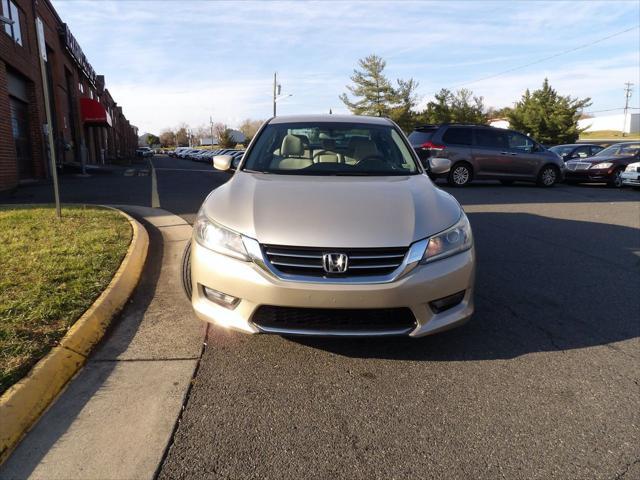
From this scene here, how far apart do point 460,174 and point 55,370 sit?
12.6 metres

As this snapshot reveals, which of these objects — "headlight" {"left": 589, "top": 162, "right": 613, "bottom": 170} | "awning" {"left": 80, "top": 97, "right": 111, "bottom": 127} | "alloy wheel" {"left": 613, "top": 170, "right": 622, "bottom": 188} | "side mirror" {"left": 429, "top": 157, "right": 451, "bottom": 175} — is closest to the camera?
"side mirror" {"left": 429, "top": 157, "right": 451, "bottom": 175}

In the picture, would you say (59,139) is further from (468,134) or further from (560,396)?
(560,396)

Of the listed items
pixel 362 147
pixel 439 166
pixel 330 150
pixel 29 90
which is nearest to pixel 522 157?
pixel 439 166

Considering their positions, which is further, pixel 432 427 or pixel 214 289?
pixel 214 289

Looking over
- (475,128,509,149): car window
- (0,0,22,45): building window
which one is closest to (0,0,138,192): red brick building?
(0,0,22,45): building window

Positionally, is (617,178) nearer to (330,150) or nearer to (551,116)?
(330,150)

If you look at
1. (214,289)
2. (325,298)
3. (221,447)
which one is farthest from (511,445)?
(214,289)

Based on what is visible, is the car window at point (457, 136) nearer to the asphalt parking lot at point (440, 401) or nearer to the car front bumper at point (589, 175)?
the car front bumper at point (589, 175)

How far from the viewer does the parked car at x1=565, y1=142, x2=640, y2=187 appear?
1530 centimetres

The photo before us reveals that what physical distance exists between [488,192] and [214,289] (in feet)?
35.9

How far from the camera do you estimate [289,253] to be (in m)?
2.73

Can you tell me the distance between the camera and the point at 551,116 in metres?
45.9

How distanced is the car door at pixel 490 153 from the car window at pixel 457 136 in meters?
0.21

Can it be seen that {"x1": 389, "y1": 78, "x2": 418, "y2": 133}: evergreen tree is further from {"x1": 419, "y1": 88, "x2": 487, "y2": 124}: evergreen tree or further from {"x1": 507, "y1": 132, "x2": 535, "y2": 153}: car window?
{"x1": 507, "y1": 132, "x2": 535, "y2": 153}: car window
